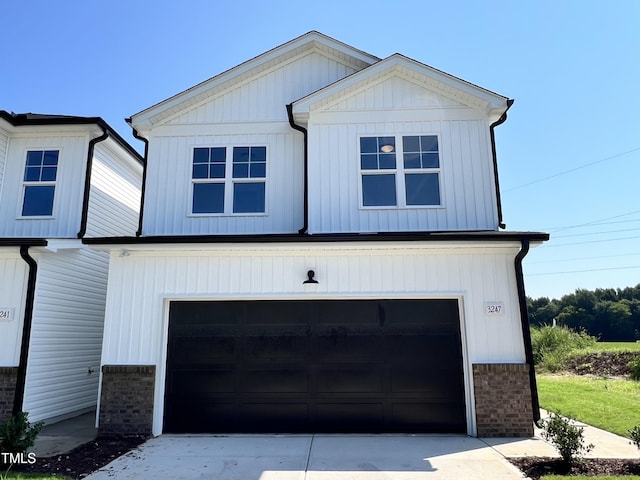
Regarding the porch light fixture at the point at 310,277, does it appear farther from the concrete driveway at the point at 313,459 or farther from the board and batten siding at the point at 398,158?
the concrete driveway at the point at 313,459

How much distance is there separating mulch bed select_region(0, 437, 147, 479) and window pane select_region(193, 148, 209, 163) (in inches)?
214

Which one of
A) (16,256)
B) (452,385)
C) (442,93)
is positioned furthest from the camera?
(442,93)

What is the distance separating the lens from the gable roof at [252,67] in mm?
9656

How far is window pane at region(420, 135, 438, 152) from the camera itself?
9070mm

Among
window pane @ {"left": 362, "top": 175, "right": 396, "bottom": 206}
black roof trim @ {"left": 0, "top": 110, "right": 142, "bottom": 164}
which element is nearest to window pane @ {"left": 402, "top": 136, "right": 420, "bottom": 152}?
window pane @ {"left": 362, "top": 175, "right": 396, "bottom": 206}

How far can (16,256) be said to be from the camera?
8539mm

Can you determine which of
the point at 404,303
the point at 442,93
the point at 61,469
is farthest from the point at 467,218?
the point at 61,469

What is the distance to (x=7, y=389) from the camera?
8.10 meters

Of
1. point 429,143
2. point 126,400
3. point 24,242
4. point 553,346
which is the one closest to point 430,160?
point 429,143

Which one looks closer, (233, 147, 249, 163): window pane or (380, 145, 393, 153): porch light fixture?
(380, 145, 393, 153): porch light fixture

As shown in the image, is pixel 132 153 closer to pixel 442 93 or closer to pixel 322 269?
pixel 322 269

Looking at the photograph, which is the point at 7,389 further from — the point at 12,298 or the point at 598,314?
the point at 598,314

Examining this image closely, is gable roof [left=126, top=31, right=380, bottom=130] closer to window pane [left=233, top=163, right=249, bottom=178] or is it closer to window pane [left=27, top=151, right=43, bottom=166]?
window pane [left=233, top=163, right=249, bottom=178]

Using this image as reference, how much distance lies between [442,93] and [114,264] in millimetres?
7268
